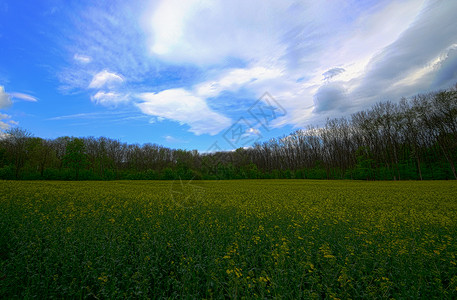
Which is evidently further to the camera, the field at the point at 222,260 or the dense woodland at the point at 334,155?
the dense woodland at the point at 334,155

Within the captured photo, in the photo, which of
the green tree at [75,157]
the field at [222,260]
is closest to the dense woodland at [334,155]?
the green tree at [75,157]

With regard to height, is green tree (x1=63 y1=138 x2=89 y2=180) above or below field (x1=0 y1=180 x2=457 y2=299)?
above

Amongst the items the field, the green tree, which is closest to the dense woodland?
the green tree

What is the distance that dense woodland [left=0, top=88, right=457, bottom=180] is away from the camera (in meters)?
43.3

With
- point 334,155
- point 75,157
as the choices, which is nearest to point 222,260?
point 75,157

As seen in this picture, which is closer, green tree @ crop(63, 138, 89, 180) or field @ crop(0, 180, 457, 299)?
field @ crop(0, 180, 457, 299)

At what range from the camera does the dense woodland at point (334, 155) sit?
43344mm

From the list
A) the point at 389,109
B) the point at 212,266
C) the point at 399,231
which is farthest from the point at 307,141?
the point at 212,266

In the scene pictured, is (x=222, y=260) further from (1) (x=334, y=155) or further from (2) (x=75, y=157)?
(1) (x=334, y=155)

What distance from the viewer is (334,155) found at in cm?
7100

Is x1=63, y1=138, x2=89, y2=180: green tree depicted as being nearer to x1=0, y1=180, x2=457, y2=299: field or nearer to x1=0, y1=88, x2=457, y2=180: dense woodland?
x1=0, y1=88, x2=457, y2=180: dense woodland

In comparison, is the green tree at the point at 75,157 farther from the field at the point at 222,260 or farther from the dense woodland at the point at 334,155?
the field at the point at 222,260

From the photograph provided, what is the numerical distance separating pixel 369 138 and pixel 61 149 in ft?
309

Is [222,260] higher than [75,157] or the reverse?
the reverse
